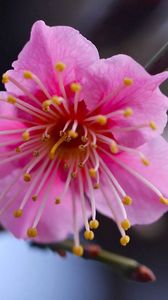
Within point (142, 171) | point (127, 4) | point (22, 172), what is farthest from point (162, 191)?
point (127, 4)

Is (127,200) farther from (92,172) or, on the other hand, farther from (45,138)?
(45,138)

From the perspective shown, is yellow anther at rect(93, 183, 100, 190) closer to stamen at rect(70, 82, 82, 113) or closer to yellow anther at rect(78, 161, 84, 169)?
yellow anther at rect(78, 161, 84, 169)

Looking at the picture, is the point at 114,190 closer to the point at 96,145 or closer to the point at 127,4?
the point at 96,145

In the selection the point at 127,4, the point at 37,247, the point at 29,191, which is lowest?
the point at 37,247

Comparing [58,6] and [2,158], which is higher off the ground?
[58,6]

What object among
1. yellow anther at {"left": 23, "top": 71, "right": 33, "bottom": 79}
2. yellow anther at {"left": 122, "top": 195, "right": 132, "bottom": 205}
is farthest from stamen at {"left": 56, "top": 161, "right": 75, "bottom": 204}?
yellow anther at {"left": 23, "top": 71, "right": 33, "bottom": 79}

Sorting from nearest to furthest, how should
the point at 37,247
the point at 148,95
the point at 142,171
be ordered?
the point at 148,95, the point at 142,171, the point at 37,247

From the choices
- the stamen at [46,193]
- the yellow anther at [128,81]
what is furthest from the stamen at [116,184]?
the yellow anther at [128,81]

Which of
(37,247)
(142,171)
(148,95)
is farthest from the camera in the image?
(37,247)
